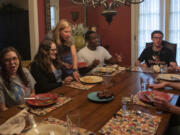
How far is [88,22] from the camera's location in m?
4.65

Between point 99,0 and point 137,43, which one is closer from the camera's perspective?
point 99,0

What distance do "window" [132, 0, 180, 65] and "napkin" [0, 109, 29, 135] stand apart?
3.79 metres

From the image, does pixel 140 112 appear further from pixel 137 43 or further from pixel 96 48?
pixel 137 43

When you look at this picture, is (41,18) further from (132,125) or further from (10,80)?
(132,125)

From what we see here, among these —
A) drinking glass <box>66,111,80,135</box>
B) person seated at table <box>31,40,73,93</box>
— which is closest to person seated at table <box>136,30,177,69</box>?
Answer: person seated at table <box>31,40,73,93</box>

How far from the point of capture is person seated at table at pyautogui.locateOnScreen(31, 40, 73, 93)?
2.04 meters

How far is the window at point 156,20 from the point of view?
411 centimetres

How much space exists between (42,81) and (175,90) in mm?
1348

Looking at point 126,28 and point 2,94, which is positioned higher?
point 126,28

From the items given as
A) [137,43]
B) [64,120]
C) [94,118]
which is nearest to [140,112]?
[94,118]

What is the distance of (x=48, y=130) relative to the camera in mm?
1140

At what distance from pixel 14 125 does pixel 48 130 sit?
0.20 meters

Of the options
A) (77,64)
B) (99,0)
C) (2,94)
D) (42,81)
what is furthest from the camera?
(77,64)

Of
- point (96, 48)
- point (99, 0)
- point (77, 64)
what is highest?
point (99, 0)
